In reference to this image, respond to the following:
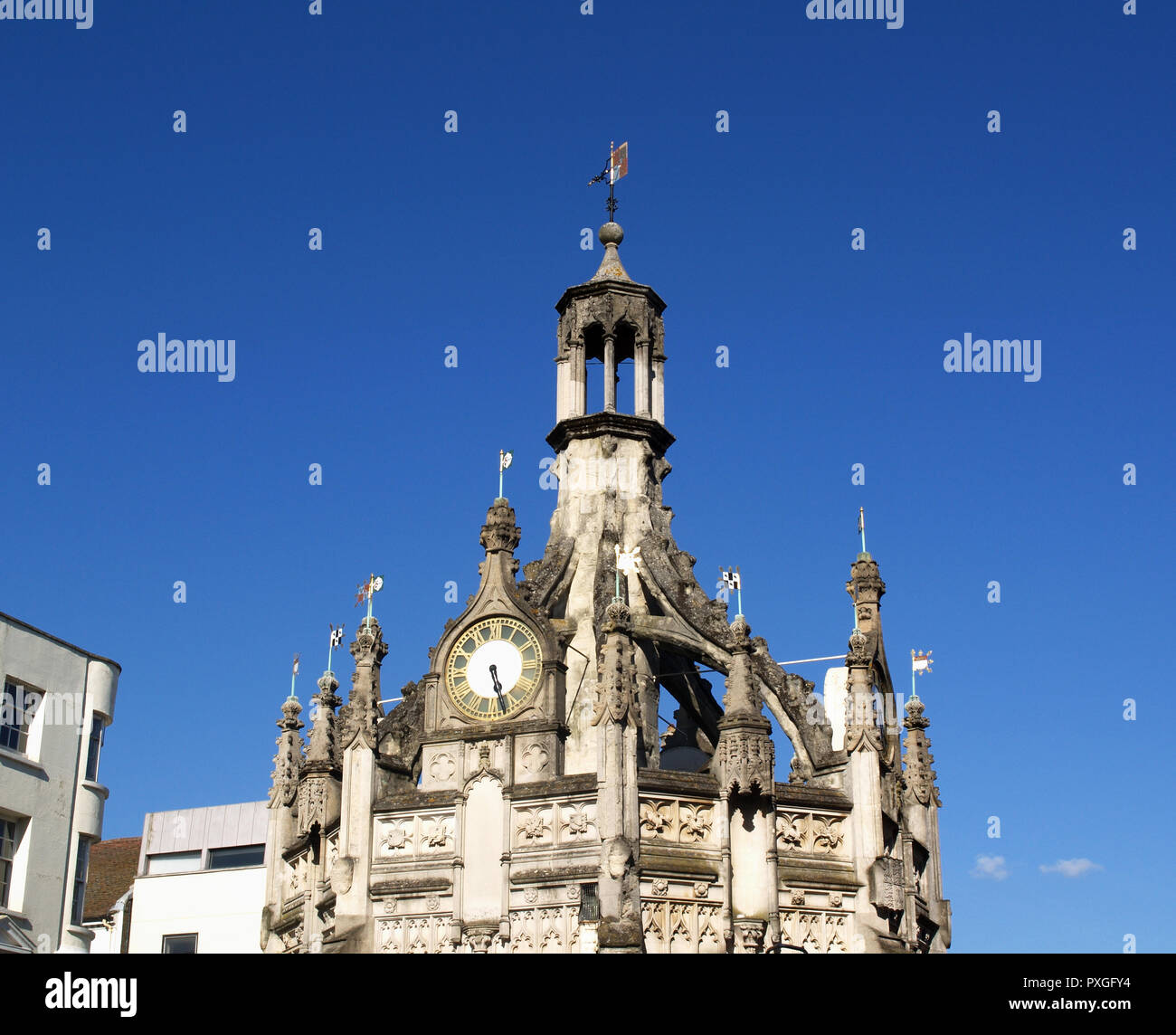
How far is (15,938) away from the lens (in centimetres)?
4091

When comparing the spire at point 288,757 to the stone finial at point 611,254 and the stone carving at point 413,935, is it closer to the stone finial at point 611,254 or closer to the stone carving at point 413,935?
the stone carving at point 413,935

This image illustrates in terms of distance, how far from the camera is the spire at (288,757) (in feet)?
158

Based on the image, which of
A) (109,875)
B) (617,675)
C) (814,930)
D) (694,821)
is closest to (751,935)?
(814,930)

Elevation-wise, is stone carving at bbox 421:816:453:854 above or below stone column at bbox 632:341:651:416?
below

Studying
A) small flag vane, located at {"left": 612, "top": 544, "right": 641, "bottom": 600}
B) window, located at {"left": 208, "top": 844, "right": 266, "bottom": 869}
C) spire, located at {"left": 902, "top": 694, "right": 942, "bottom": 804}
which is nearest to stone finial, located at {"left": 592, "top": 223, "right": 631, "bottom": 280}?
small flag vane, located at {"left": 612, "top": 544, "right": 641, "bottom": 600}

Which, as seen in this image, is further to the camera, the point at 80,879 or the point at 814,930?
the point at 80,879

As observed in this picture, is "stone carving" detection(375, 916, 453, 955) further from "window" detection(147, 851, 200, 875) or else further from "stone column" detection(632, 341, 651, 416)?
"window" detection(147, 851, 200, 875)

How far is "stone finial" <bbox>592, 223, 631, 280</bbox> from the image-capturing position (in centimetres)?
5270

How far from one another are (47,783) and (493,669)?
11785mm

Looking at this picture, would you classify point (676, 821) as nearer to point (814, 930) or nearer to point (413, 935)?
point (814, 930)

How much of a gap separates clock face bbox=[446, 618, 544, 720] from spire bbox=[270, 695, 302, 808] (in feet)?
22.6

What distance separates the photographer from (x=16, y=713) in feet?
139
